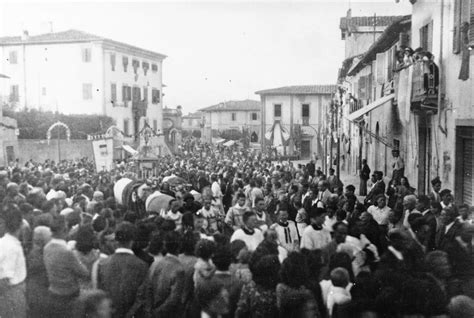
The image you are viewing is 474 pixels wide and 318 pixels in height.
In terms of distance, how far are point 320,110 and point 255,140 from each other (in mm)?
8026

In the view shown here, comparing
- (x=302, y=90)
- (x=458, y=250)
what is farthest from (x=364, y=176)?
(x=302, y=90)

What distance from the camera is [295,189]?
12953 mm

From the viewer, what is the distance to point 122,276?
19.3 ft

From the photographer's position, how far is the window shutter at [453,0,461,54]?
40.5ft

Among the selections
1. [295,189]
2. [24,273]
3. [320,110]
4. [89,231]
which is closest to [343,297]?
[89,231]

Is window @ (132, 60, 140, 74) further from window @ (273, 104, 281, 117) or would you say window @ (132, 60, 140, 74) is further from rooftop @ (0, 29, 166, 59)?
window @ (273, 104, 281, 117)

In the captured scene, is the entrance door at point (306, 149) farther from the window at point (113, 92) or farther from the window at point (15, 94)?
the window at point (15, 94)

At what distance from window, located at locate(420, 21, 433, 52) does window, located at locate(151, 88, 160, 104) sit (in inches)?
1487

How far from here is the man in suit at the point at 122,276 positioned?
5883mm

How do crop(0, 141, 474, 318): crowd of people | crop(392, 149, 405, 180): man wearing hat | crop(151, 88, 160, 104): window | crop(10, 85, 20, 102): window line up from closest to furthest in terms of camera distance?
crop(0, 141, 474, 318): crowd of people
crop(392, 149, 405, 180): man wearing hat
crop(10, 85, 20, 102): window
crop(151, 88, 160, 104): window

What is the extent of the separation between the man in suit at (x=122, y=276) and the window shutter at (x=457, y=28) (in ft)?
29.7

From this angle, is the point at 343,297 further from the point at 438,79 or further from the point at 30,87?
the point at 30,87

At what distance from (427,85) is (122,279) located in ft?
33.5

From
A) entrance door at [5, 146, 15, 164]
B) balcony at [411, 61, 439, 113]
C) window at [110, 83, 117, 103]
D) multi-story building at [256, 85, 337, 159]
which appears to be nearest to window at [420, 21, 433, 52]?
balcony at [411, 61, 439, 113]
